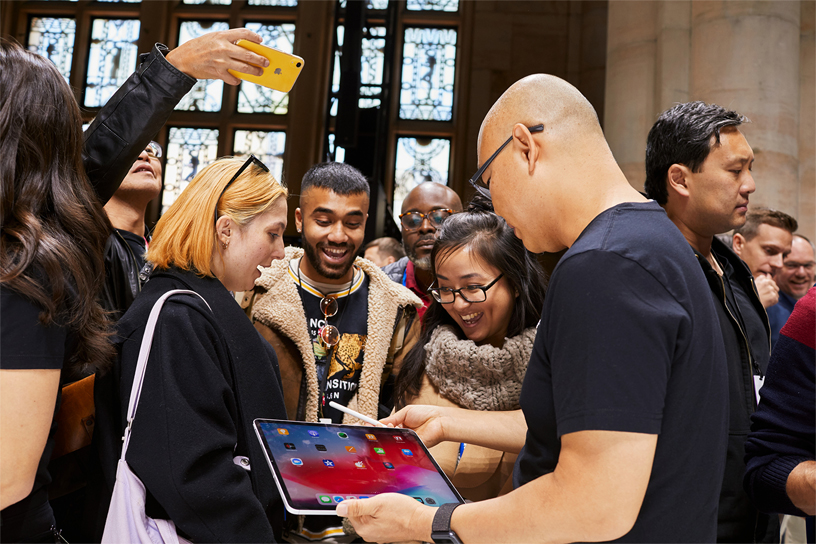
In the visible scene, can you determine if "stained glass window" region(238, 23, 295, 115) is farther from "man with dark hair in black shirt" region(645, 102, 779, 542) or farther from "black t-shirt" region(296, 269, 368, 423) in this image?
"man with dark hair in black shirt" region(645, 102, 779, 542)

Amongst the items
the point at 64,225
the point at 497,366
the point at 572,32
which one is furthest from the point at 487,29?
the point at 64,225

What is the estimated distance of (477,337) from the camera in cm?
240

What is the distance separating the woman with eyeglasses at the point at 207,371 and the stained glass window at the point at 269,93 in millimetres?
10357

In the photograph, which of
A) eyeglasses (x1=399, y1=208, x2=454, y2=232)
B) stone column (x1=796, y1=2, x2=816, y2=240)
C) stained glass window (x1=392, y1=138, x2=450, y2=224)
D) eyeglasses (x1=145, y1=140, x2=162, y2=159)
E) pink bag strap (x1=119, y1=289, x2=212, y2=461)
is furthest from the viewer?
stained glass window (x1=392, y1=138, x2=450, y2=224)

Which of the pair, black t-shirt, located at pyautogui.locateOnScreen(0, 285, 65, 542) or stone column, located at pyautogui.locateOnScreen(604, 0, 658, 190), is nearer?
black t-shirt, located at pyautogui.locateOnScreen(0, 285, 65, 542)

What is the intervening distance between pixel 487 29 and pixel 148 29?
19.8 ft

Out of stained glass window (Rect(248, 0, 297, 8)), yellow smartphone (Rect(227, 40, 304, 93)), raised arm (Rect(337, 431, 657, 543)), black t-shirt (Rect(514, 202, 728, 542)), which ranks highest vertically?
stained glass window (Rect(248, 0, 297, 8))

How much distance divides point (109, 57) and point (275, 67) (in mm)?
12137

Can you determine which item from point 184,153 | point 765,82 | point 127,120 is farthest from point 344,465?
point 184,153

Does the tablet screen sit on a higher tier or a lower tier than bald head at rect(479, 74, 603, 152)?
lower

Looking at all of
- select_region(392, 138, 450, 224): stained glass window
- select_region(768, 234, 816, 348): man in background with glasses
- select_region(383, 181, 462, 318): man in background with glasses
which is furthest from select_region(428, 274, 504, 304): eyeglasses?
select_region(392, 138, 450, 224): stained glass window

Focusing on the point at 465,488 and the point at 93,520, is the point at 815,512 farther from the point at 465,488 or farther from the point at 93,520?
the point at 93,520

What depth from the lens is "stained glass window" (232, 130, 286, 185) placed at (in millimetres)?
11867

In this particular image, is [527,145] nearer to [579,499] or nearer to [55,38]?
[579,499]
